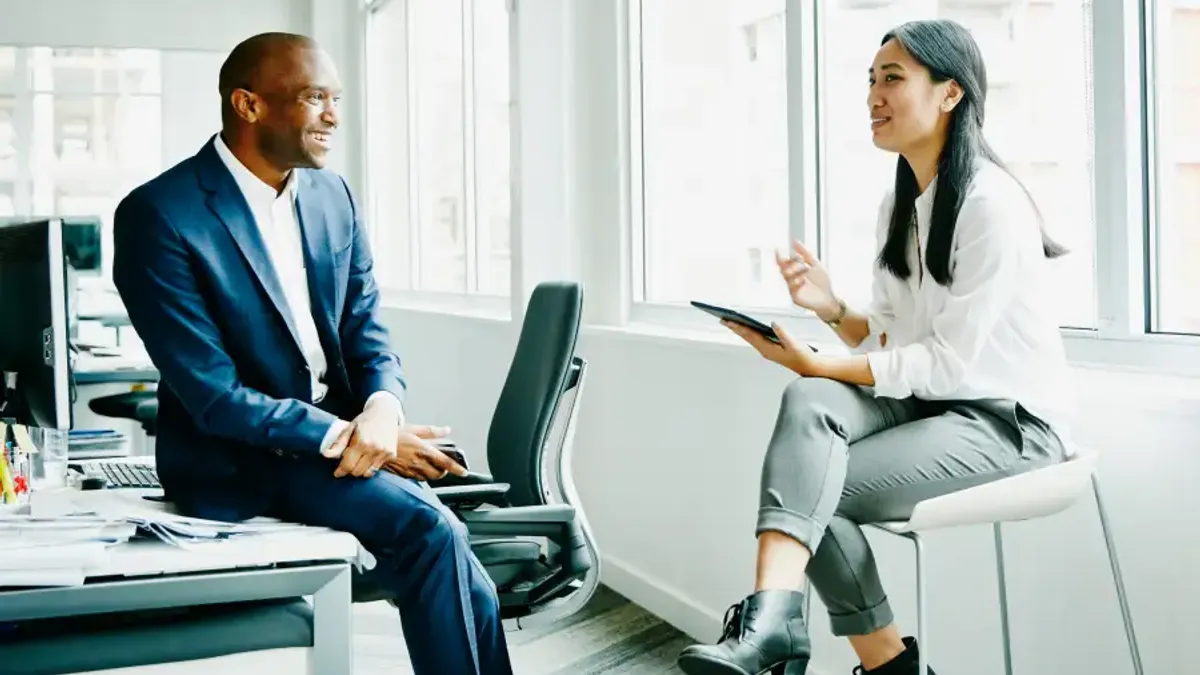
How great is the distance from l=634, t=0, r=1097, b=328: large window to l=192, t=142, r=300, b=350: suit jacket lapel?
4.96ft

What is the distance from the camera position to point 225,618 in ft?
5.54

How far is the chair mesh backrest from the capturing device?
2.66 m

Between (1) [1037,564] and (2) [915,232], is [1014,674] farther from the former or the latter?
(2) [915,232]

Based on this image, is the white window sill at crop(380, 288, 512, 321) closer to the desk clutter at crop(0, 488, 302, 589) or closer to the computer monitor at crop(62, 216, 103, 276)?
the computer monitor at crop(62, 216, 103, 276)

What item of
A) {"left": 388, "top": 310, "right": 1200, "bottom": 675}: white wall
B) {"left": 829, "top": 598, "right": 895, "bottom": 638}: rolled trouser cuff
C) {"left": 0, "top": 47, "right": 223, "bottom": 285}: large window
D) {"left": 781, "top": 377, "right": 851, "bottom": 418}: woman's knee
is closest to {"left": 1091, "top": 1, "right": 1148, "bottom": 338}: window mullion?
{"left": 388, "top": 310, "right": 1200, "bottom": 675}: white wall

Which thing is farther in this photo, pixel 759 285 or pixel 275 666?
pixel 759 285

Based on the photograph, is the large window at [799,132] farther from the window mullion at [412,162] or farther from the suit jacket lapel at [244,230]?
the window mullion at [412,162]

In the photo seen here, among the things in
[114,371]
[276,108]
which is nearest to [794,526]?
[276,108]

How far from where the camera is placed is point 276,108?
2.23 metres

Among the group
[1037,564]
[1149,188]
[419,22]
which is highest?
[419,22]

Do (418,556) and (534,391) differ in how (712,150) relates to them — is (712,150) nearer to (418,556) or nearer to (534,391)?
(534,391)

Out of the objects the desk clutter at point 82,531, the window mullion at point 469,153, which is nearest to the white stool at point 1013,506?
the desk clutter at point 82,531

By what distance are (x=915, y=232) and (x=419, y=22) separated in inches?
188

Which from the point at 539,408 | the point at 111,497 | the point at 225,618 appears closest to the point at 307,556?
the point at 225,618
